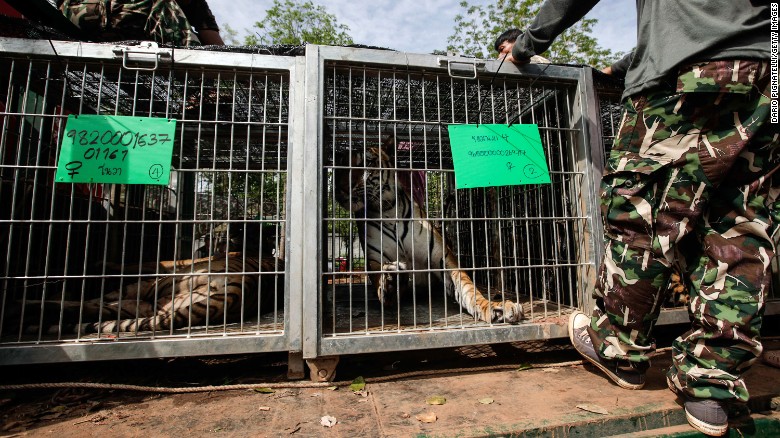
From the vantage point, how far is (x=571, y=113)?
8.97 ft

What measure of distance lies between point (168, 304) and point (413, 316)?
2020 mm

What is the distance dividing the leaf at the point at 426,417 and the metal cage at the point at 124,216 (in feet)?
2.60

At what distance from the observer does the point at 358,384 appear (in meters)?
2.17

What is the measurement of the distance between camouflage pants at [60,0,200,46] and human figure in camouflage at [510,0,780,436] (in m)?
3.52

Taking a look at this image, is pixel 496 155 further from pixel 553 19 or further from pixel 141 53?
pixel 141 53

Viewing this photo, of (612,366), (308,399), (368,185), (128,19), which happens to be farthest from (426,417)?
(128,19)

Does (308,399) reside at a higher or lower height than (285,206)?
lower

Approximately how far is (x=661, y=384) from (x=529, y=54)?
206 centimetres

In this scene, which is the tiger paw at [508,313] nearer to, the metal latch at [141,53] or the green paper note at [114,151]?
the green paper note at [114,151]

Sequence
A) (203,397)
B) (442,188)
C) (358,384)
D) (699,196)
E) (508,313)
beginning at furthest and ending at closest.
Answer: (442,188), (508,313), (358,384), (203,397), (699,196)

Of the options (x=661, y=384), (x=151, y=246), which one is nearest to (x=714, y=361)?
(x=661, y=384)

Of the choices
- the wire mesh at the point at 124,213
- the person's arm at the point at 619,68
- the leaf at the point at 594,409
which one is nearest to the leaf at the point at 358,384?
the wire mesh at the point at 124,213

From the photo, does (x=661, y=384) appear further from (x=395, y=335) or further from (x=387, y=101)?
(x=387, y=101)

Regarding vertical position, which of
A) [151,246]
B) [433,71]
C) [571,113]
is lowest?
[151,246]
